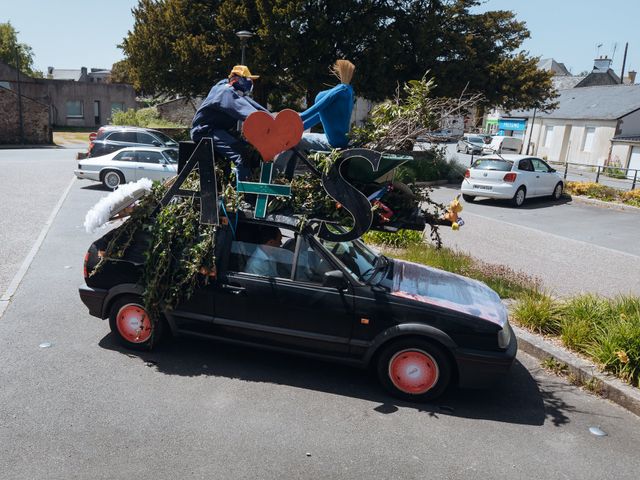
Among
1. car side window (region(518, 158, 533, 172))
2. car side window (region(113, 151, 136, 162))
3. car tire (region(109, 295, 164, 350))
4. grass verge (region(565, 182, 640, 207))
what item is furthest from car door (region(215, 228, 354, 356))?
grass verge (region(565, 182, 640, 207))

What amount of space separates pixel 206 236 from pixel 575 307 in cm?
440

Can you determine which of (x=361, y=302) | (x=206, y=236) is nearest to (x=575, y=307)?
(x=361, y=302)

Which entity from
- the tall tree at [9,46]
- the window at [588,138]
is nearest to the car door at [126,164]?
the window at [588,138]

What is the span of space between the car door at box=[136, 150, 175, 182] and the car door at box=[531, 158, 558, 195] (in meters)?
11.5

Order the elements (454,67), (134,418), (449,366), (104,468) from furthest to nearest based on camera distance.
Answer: (454,67) < (449,366) < (134,418) < (104,468)

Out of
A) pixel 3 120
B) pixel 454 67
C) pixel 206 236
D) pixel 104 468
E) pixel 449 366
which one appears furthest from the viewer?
pixel 3 120

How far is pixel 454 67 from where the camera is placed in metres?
22.4

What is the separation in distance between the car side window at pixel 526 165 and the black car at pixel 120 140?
12.6m

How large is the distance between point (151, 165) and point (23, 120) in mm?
24453

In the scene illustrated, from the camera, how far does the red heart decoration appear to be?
15.9 ft

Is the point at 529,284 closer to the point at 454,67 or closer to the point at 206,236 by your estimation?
the point at 206,236

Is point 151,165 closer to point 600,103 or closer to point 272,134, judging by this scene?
point 272,134

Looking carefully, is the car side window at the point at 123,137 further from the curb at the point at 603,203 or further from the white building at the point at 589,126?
the white building at the point at 589,126

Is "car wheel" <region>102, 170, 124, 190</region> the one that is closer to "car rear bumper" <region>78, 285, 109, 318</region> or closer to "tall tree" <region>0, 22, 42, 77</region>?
"car rear bumper" <region>78, 285, 109, 318</region>
